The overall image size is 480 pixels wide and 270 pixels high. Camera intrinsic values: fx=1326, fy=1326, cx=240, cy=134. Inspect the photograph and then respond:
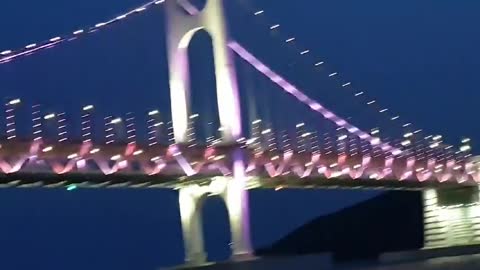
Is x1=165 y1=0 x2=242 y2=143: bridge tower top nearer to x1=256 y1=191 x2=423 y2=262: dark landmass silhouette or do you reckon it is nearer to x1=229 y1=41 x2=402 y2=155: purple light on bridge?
x1=229 y1=41 x2=402 y2=155: purple light on bridge

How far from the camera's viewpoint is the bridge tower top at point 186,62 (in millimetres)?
32531

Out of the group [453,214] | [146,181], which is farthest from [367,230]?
[146,181]

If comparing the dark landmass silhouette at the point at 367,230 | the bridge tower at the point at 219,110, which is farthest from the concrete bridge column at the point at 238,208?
the dark landmass silhouette at the point at 367,230

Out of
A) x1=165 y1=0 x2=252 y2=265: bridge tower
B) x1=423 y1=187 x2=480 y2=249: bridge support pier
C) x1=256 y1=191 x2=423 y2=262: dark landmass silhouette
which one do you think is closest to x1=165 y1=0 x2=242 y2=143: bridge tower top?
x1=165 y1=0 x2=252 y2=265: bridge tower

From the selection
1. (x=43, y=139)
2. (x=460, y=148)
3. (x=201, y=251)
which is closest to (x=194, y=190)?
(x=201, y=251)

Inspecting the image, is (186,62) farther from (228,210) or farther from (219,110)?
(228,210)

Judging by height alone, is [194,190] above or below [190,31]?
below

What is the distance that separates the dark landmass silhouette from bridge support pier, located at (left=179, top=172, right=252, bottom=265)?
30.8 m

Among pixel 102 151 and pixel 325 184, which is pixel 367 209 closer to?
pixel 325 184

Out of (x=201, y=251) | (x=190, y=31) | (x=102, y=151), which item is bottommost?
(x=201, y=251)

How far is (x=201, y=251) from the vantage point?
32969 millimetres

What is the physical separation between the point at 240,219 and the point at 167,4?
6.53m

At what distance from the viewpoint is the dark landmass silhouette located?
67125 mm

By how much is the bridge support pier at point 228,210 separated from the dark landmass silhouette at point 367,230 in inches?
1214
